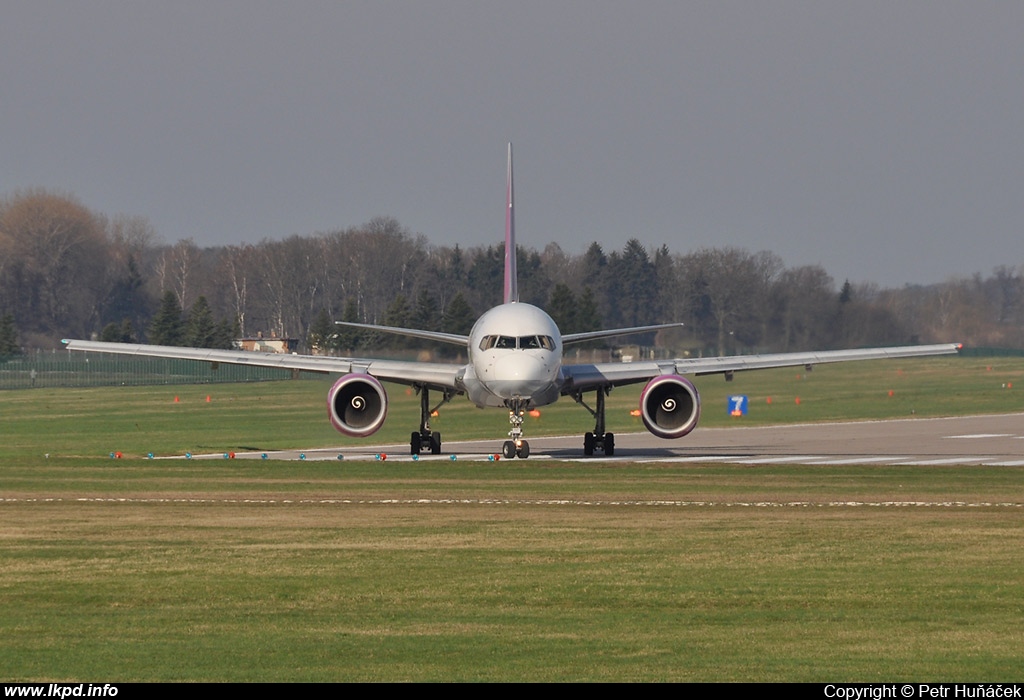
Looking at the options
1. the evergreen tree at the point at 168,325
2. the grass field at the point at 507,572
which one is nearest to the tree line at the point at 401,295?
the evergreen tree at the point at 168,325

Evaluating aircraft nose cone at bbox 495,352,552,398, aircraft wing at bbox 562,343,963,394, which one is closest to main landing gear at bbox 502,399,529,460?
aircraft nose cone at bbox 495,352,552,398

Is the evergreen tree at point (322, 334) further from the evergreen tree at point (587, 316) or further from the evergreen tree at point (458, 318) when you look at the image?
the evergreen tree at point (587, 316)

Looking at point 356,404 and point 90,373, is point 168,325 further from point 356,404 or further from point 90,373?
point 356,404

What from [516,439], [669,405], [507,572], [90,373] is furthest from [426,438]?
[90,373]

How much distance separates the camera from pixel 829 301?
68.1 meters

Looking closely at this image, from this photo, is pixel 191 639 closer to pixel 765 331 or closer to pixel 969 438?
pixel 969 438

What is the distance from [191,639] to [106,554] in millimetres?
6482

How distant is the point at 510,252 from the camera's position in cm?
4981

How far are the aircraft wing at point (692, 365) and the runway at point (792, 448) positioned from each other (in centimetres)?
214

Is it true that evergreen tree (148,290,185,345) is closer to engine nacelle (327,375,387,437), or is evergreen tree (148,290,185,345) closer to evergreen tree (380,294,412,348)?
evergreen tree (380,294,412,348)

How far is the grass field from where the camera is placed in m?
12.6

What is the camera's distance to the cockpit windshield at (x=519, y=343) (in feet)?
133
